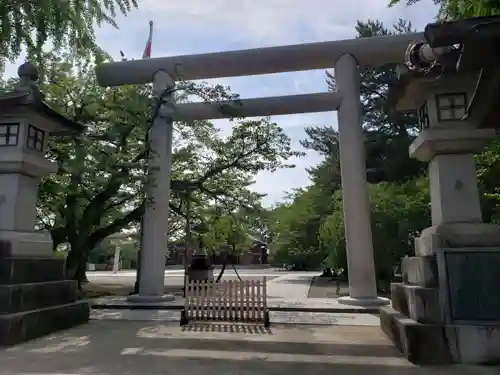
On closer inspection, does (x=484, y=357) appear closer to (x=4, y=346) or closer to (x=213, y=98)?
(x=4, y=346)

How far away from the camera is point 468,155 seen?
15.6 feet

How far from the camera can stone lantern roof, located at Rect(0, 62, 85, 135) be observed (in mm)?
5672

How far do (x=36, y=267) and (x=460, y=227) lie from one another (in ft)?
18.8

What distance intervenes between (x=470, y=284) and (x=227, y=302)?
12.2 ft

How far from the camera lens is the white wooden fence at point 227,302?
6582 millimetres

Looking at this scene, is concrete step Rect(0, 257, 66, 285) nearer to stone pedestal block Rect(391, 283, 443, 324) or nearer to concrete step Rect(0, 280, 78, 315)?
concrete step Rect(0, 280, 78, 315)

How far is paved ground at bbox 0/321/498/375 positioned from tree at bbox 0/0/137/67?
14.5 ft

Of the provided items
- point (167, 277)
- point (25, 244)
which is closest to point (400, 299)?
point (25, 244)

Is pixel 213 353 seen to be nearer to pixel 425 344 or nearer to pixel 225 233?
pixel 425 344

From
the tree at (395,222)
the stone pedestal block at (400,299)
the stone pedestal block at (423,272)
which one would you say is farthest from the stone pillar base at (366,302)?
the tree at (395,222)

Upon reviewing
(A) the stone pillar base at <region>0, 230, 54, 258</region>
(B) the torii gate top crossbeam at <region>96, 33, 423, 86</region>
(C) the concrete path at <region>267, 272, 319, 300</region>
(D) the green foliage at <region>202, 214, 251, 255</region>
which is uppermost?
(B) the torii gate top crossbeam at <region>96, 33, 423, 86</region>

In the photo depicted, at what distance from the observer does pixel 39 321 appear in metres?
5.48

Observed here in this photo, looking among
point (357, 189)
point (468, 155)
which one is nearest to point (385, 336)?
point (468, 155)

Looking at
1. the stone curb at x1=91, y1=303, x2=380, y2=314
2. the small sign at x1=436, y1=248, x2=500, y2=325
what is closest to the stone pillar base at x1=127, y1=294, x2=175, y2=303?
the stone curb at x1=91, y1=303, x2=380, y2=314
